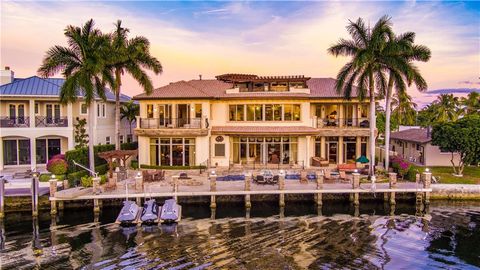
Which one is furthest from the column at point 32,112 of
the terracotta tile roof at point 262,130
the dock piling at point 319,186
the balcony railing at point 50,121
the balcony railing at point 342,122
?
the balcony railing at point 342,122

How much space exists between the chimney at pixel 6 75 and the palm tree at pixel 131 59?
40.9 feet

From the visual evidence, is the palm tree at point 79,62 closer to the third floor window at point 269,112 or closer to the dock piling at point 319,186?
the third floor window at point 269,112

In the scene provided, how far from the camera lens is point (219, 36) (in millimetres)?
38656

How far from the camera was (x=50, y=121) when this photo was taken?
113 ft

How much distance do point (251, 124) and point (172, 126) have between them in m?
7.86

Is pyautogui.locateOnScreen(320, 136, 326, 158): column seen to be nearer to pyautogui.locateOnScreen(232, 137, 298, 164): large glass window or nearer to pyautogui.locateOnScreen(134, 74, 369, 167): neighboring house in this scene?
pyautogui.locateOnScreen(134, 74, 369, 167): neighboring house

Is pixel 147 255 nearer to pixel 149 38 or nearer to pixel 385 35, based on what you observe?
pixel 149 38

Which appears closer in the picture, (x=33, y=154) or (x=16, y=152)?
(x=33, y=154)

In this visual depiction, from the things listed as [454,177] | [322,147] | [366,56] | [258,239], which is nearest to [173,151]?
[322,147]

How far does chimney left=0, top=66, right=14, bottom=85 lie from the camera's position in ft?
115

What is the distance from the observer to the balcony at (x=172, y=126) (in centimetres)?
3378

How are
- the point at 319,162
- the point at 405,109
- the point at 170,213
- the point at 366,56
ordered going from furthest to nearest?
1. the point at 405,109
2. the point at 319,162
3. the point at 366,56
4. the point at 170,213

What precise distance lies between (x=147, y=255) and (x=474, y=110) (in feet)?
164

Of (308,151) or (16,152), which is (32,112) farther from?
(308,151)
